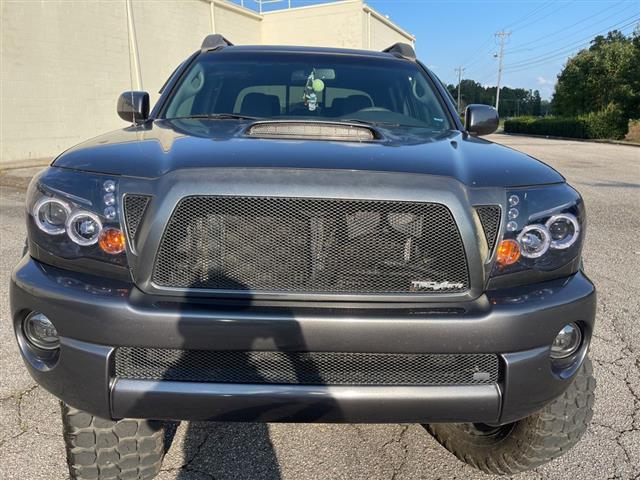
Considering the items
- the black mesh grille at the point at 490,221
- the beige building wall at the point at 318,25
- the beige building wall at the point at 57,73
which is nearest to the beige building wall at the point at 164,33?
the beige building wall at the point at 57,73

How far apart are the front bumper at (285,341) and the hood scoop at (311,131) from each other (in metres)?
0.75

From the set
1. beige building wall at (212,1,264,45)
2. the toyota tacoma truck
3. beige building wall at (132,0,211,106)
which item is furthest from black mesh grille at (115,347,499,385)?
beige building wall at (212,1,264,45)

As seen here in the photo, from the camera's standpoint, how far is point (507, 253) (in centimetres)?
173

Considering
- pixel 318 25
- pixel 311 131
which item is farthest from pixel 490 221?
pixel 318 25

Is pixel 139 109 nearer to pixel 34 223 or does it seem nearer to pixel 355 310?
pixel 34 223

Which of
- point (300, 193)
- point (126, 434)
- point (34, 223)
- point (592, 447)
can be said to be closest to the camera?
point (300, 193)

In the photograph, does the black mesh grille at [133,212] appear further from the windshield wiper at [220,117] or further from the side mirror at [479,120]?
the side mirror at [479,120]

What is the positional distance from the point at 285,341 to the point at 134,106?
1.98 meters

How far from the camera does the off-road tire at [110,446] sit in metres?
1.93

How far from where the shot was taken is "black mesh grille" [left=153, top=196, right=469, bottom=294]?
1661 millimetres

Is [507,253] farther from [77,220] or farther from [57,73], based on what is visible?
[57,73]

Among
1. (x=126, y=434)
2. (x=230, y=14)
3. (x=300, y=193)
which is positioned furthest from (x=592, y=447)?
(x=230, y=14)

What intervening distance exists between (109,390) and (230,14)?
24.6 m

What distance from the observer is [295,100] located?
10.3 ft
